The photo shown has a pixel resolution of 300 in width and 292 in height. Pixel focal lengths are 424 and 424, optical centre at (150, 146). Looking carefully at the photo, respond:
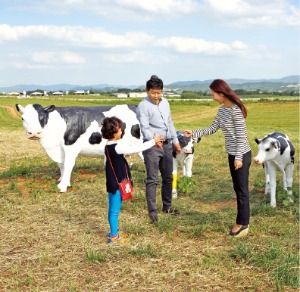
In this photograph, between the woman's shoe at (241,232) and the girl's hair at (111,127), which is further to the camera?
the woman's shoe at (241,232)

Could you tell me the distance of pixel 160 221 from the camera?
5.77 metres

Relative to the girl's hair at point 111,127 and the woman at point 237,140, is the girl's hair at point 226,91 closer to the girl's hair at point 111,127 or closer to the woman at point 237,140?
the woman at point 237,140

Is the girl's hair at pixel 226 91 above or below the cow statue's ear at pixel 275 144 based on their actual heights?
above

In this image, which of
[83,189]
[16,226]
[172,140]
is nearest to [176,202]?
[172,140]

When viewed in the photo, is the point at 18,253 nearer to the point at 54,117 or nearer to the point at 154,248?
the point at 154,248

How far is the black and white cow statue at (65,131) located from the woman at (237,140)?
3.48m

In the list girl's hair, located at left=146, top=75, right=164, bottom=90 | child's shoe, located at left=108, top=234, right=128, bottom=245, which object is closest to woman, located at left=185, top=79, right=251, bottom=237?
girl's hair, located at left=146, top=75, right=164, bottom=90

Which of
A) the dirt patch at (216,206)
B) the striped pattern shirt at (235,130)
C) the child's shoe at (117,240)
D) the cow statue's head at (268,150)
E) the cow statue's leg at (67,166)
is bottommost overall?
the dirt patch at (216,206)

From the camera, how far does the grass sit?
4.19 meters

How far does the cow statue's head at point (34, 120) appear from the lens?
7.68m

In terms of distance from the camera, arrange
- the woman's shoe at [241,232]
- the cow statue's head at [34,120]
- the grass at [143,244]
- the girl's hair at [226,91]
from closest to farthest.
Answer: the grass at [143,244] < the girl's hair at [226,91] < the woman's shoe at [241,232] < the cow statue's head at [34,120]

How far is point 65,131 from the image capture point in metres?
8.04

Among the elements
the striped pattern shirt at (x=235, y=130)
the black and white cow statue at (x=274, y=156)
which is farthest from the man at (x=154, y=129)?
the black and white cow statue at (x=274, y=156)

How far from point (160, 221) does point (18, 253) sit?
1.88 metres
